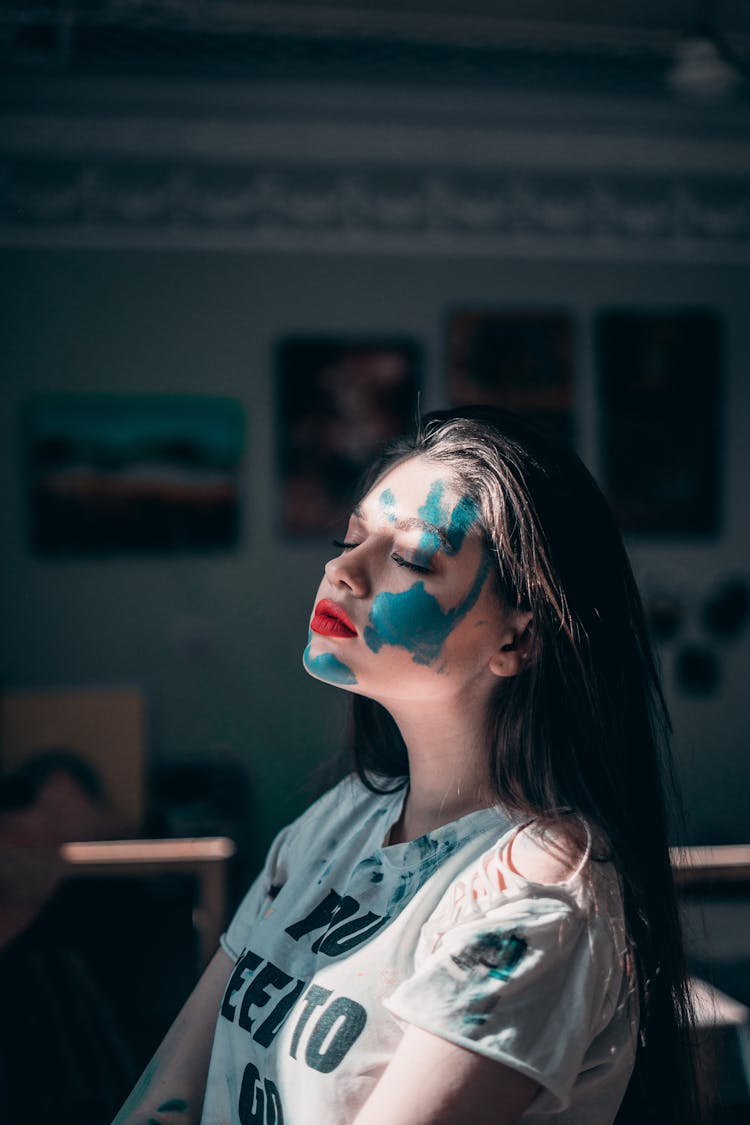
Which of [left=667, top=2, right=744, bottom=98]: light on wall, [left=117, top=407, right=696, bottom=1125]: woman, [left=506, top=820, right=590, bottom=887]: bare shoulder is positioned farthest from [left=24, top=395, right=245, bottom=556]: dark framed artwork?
[left=506, top=820, right=590, bottom=887]: bare shoulder

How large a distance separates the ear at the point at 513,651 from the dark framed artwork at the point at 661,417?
2.88 metres

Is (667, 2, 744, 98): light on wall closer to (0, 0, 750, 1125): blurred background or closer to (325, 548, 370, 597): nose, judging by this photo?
(0, 0, 750, 1125): blurred background

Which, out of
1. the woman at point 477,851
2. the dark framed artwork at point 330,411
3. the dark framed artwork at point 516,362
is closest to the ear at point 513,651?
the woman at point 477,851

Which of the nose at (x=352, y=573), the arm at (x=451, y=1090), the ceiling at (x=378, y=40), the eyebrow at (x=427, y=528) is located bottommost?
the arm at (x=451, y=1090)

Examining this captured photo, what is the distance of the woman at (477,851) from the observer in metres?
0.79

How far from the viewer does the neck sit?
98 centimetres

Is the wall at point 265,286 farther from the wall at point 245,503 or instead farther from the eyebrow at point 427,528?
the eyebrow at point 427,528

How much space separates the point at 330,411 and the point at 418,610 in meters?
2.78

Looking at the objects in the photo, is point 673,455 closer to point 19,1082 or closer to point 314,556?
point 314,556

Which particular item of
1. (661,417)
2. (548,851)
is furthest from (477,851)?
(661,417)

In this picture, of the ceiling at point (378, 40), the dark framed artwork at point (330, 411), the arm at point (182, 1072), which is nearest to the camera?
the arm at point (182, 1072)

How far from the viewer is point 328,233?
3.66m

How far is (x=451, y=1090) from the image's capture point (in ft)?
2.41

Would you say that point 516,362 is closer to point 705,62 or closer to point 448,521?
point 705,62
